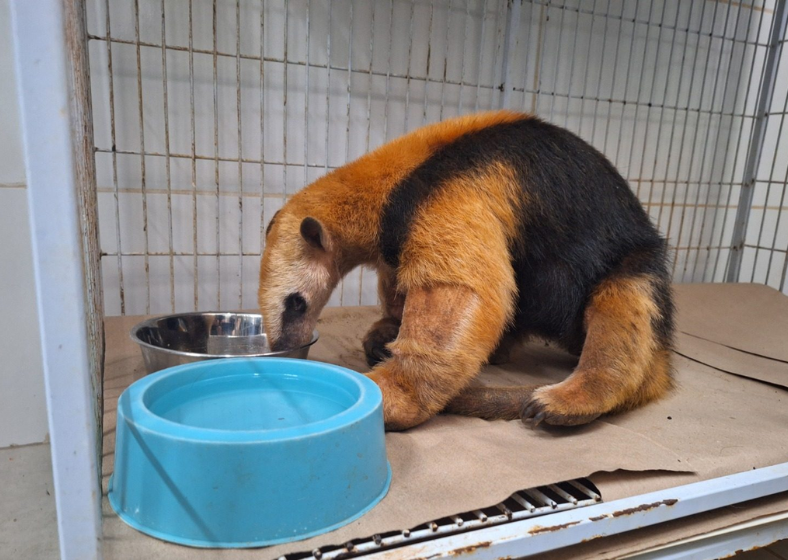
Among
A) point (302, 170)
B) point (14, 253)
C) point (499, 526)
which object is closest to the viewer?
point (499, 526)

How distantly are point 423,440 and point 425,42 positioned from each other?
1.93m

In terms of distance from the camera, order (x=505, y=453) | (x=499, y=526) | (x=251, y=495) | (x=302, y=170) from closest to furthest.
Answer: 1. (x=251, y=495)
2. (x=499, y=526)
3. (x=505, y=453)
4. (x=302, y=170)

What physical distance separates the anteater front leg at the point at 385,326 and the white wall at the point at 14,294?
1274 millimetres

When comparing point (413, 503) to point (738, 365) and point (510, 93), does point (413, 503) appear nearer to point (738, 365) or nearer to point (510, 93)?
point (738, 365)

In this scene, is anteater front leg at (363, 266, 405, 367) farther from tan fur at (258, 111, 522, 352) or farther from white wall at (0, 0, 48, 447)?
white wall at (0, 0, 48, 447)

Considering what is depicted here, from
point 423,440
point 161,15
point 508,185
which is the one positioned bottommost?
point 423,440

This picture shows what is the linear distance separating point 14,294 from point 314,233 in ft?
4.36

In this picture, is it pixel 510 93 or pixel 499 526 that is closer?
pixel 499 526

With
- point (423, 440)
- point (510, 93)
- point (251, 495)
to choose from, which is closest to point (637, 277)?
point (423, 440)

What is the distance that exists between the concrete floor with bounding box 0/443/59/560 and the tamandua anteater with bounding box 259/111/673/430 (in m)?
0.90

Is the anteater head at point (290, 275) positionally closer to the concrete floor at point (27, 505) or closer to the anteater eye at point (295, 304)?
the anteater eye at point (295, 304)

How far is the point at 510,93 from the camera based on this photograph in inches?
101

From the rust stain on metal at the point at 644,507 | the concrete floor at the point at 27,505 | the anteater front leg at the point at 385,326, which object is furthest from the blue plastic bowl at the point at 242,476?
the concrete floor at the point at 27,505

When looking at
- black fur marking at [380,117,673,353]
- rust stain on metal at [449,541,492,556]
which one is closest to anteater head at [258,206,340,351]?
black fur marking at [380,117,673,353]
